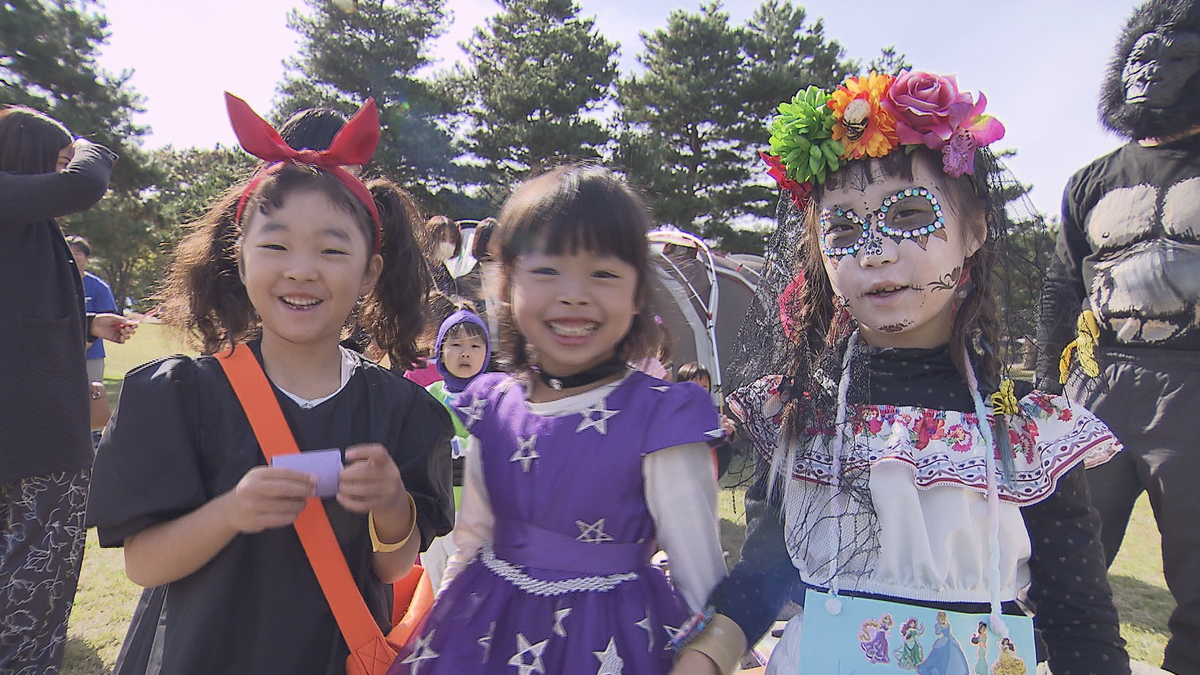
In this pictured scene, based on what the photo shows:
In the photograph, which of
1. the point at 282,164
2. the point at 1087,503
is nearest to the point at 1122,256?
the point at 1087,503

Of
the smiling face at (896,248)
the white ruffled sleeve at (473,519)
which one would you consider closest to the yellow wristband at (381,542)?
the white ruffled sleeve at (473,519)

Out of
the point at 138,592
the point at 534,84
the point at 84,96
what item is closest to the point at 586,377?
the point at 138,592

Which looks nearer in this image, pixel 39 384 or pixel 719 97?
pixel 39 384

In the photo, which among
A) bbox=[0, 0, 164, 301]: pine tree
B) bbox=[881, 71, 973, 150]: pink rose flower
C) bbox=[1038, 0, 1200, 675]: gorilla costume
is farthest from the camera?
bbox=[0, 0, 164, 301]: pine tree

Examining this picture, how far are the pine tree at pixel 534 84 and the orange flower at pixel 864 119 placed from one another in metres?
17.0

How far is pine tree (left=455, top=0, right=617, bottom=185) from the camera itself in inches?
733

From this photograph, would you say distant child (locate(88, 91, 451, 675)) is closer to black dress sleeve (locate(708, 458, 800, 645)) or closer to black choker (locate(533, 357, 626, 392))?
black choker (locate(533, 357, 626, 392))

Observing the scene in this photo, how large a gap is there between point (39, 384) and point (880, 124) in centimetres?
268

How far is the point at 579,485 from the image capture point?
52.4 inches

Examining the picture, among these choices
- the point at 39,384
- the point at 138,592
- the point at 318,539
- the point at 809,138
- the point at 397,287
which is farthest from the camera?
the point at 138,592

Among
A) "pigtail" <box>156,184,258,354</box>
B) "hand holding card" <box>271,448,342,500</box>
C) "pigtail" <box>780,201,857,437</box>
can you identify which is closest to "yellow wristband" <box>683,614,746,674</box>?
"pigtail" <box>780,201,857,437</box>

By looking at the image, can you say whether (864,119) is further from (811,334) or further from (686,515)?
(686,515)

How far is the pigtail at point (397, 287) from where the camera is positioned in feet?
5.49

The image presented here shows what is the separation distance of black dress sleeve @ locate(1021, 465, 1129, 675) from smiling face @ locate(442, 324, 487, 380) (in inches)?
104
